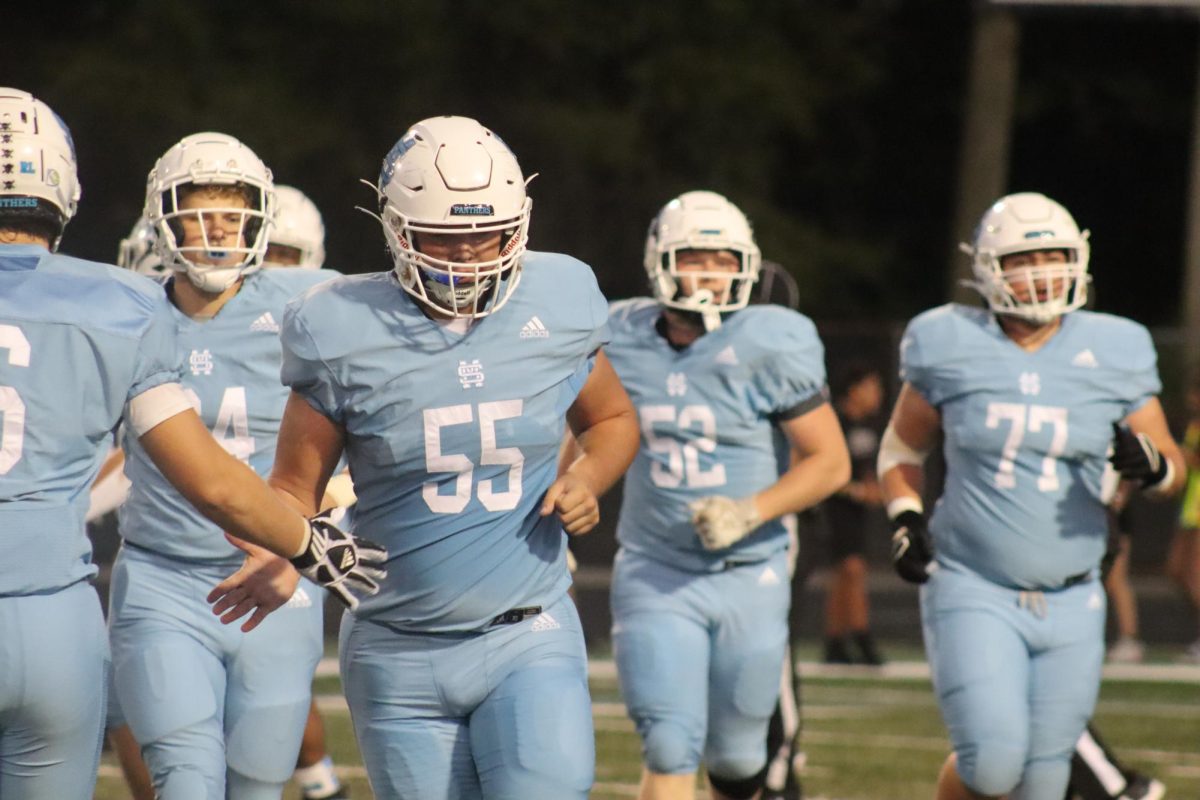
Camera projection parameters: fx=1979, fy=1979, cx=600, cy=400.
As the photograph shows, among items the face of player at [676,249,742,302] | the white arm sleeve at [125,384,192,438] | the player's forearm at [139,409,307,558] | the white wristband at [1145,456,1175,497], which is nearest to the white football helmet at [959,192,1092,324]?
the white wristband at [1145,456,1175,497]

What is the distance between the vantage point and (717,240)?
5.79 m

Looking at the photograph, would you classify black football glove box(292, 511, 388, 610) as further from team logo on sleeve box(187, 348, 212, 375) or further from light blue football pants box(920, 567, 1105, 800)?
light blue football pants box(920, 567, 1105, 800)

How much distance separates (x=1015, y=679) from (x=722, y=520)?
34.7 inches

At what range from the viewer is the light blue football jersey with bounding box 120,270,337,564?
4707 mm

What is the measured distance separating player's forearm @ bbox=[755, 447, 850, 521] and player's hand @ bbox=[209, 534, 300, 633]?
185cm

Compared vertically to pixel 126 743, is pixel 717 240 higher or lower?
higher

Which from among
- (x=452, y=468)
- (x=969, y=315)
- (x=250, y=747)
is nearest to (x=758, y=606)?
(x=969, y=315)

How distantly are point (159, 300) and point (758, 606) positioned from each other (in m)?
2.46

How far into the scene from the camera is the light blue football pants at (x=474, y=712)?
147 inches

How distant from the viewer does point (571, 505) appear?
12.7 feet

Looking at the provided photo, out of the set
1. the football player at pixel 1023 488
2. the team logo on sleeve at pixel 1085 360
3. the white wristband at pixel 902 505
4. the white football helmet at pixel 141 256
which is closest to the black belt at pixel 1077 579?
the football player at pixel 1023 488

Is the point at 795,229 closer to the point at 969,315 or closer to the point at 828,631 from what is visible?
the point at 828,631

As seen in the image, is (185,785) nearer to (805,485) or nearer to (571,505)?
(571,505)

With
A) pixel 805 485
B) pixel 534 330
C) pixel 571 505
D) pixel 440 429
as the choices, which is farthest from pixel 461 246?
pixel 805 485
